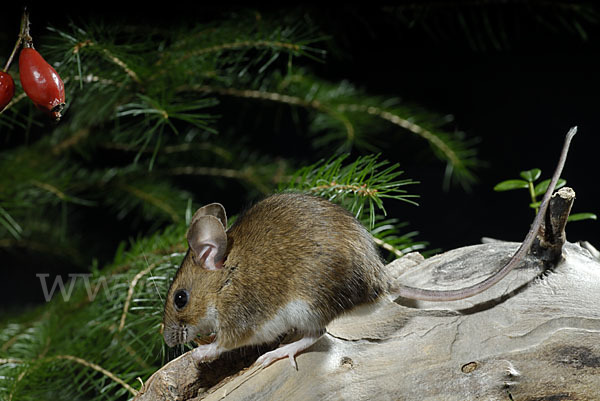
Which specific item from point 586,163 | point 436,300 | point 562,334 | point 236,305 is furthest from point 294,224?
point 586,163

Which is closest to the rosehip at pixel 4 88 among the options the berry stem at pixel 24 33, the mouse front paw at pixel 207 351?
the berry stem at pixel 24 33

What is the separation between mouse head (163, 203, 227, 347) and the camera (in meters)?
1.37

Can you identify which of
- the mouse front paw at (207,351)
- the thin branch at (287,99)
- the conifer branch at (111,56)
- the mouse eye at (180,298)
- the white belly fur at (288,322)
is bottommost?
the mouse front paw at (207,351)

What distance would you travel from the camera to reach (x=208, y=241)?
1343mm

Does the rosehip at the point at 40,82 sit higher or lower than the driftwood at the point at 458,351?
higher

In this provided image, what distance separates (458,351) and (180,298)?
61 centimetres

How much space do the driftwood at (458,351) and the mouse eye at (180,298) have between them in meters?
0.12

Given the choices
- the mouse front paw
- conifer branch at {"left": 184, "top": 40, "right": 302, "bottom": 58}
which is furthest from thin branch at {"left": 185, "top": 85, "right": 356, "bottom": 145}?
the mouse front paw

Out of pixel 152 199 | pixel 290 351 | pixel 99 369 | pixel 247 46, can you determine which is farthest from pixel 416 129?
pixel 99 369

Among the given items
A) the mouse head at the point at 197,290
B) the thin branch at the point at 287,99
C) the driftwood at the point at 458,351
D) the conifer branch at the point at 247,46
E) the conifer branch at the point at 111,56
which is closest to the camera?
the driftwood at the point at 458,351

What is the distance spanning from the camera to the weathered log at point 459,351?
1154 millimetres

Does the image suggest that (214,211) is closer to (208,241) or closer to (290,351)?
(208,241)

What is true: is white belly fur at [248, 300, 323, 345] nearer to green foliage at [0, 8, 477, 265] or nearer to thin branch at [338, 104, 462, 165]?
green foliage at [0, 8, 477, 265]

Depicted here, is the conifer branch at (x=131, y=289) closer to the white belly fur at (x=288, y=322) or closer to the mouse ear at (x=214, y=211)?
the mouse ear at (x=214, y=211)
